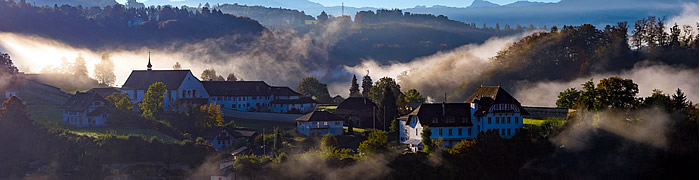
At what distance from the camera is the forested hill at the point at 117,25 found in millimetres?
154750

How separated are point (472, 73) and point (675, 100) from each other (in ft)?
94.0

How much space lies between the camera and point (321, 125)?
187 ft

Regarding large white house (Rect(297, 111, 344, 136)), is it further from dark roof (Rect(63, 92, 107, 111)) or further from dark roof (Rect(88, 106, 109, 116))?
dark roof (Rect(63, 92, 107, 111))

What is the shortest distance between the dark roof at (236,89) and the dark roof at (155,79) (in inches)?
105

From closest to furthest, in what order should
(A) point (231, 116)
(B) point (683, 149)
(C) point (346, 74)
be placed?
(B) point (683, 149) < (A) point (231, 116) < (C) point (346, 74)

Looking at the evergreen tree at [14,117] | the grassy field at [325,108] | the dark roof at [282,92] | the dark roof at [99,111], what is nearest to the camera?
the evergreen tree at [14,117]

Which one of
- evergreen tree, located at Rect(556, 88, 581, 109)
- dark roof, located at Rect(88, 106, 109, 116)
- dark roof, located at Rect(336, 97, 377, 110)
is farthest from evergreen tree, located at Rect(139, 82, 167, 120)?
evergreen tree, located at Rect(556, 88, 581, 109)

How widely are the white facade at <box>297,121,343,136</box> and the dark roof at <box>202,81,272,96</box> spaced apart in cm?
1810

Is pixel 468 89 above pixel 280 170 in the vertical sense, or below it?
above

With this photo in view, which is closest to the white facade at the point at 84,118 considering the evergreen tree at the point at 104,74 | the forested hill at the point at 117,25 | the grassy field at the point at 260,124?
the grassy field at the point at 260,124

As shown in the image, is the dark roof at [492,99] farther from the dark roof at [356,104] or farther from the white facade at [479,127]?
the dark roof at [356,104]

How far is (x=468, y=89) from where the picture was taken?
238 feet

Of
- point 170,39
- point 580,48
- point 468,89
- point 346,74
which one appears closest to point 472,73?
point 468,89

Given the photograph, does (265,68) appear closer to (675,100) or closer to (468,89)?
(468,89)
